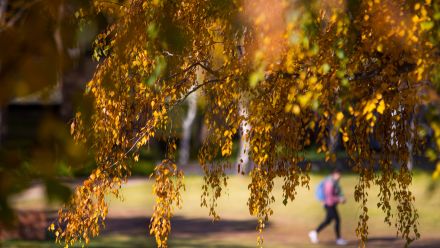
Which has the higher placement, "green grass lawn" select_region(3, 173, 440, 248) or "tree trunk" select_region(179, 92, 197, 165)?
"tree trunk" select_region(179, 92, 197, 165)

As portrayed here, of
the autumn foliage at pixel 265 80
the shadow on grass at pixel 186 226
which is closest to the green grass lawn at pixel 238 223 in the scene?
the shadow on grass at pixel 186 226

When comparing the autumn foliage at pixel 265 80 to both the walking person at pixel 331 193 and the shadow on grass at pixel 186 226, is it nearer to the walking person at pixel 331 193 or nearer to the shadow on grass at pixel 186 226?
the walking person at pixel 331 193

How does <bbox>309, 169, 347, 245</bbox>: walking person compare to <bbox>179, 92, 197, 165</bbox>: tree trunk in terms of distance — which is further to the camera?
<bbox>179, 92, 197, 165</bbox>: tree trunk

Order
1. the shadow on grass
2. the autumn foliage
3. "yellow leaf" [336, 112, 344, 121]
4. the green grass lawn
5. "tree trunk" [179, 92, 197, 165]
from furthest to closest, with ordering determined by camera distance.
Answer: "tree trunk" [179, 92, 197, 165]
the shadow on grass
the green grass lawn
the autumn foliage
"yellow leaf" [336, 112, 344, 121]

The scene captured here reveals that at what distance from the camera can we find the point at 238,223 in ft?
87.0

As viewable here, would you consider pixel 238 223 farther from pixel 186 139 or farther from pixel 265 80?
pixel 265 80

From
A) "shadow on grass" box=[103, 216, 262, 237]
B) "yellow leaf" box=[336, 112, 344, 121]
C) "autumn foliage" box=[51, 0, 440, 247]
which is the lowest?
"shadow on grass" box=[103, 216, 262, 237]

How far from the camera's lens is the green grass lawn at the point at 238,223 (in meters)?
22.6

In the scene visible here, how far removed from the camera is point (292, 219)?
90.0 feet

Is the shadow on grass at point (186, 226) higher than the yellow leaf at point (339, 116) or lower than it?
lower

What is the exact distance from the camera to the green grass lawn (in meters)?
22.6

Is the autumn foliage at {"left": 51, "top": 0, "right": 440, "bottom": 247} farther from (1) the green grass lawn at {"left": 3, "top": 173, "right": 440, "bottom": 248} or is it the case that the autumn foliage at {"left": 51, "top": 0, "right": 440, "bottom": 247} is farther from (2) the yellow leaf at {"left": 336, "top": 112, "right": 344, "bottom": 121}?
(1) the green grass lawn at {"left": 3, "top": 173, "right": 440, "bottom": 248}

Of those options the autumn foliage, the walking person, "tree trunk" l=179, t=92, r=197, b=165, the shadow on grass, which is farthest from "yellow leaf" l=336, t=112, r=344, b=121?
"tree trunk" l=179, t=92, r=197, b=165

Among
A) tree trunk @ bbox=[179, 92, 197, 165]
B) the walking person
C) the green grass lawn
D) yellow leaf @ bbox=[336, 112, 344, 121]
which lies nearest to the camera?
yellow leaf @ bbox=[336, 112, 344, 121]
